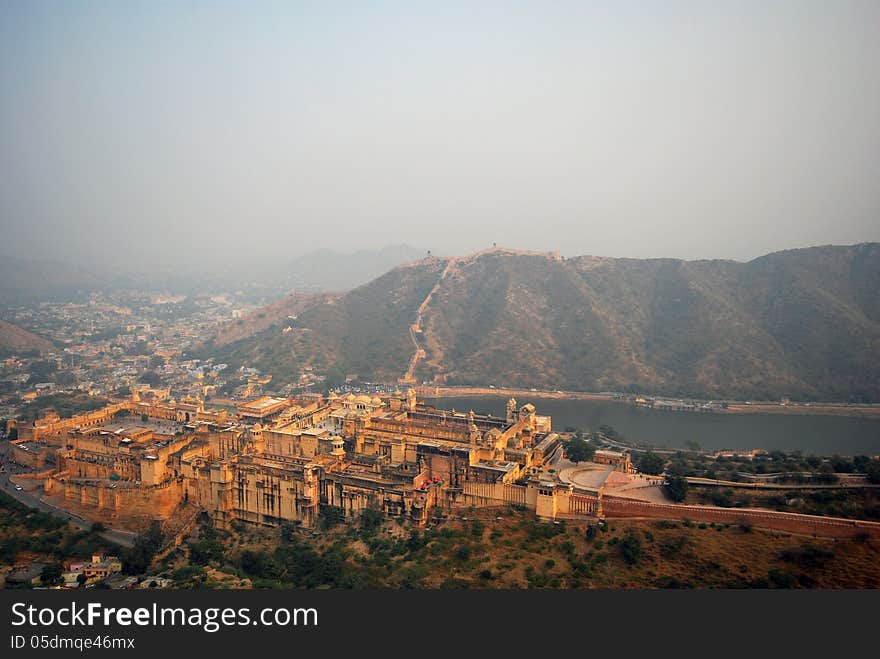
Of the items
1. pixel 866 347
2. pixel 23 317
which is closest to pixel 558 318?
pixel 866 347

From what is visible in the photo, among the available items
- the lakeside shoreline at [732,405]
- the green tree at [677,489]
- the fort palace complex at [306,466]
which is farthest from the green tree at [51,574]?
the lakeside shoreline at [732,405]

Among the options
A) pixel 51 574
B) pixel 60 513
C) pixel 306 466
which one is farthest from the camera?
pixel 60 513

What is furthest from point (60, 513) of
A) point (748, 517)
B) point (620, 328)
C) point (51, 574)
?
point (620, 328)

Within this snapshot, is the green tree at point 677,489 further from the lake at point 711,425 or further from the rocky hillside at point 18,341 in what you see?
the rocky hillside at point 18,341

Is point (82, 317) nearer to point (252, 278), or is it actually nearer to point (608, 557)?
point (608, 557)

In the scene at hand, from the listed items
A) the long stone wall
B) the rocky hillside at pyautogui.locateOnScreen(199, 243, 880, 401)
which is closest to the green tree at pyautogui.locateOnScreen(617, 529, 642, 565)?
the long stone wall

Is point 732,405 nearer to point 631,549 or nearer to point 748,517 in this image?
point 748,517

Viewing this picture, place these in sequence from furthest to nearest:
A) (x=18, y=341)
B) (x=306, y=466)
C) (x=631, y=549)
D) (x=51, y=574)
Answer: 1. (x=18, y=341)
2. (x=306, y=466)
3. (x=51, y=574)
4. (x=631, y=549)
